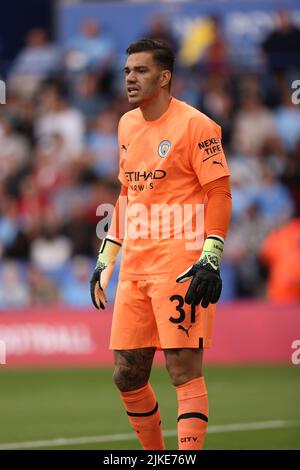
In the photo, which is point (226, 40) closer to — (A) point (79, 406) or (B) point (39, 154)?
(B) point (39, 154)

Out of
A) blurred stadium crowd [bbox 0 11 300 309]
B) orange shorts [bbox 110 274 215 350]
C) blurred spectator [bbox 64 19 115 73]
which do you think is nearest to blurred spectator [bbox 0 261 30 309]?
blurred stadium crowd [bbox 0 11 300 309]

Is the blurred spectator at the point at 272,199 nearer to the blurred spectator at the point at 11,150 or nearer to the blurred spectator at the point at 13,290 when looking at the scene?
the blurred spectator at the point at 13,290

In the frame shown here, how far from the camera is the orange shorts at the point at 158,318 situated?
777 centimetres

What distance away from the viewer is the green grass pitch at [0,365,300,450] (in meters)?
10.0

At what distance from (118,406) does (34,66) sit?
1018cm

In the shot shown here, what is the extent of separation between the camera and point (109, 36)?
68.5 feet

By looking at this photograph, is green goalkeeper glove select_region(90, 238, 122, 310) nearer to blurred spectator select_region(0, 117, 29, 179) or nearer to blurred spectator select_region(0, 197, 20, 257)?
blurred spectator select_region(0, 197, 20, 257)

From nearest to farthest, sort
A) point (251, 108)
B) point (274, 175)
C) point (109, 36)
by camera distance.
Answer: point (274, 175)
point (251, 108)
point (109, 36)

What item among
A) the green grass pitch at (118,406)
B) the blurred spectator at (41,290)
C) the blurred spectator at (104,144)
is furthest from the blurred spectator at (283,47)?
the green grass pitch at (118,406)

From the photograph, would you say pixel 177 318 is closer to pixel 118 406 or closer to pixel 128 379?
pixel 128 379

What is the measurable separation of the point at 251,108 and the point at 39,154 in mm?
3339

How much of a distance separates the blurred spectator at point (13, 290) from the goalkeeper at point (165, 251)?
29.5 feet

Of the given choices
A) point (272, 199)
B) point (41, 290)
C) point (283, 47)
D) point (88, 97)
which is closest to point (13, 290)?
point (41, 290)

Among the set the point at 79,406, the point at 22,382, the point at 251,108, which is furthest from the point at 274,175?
the point at 79,406
